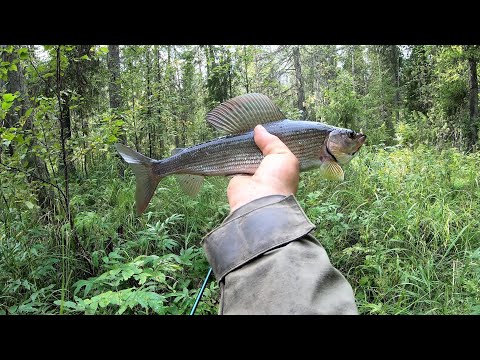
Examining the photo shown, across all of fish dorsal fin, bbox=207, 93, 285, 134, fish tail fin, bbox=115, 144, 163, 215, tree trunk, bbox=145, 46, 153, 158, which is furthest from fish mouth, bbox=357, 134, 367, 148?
tree trunk, bbox=145, 46, 153, 158

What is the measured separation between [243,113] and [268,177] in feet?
1.28

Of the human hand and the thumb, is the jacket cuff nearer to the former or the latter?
the human hand

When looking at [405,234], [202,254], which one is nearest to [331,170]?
[202,254]

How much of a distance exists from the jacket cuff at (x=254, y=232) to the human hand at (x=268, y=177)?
0.09 metres

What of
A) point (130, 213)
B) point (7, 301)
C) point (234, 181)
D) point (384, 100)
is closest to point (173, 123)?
point (130, 213)

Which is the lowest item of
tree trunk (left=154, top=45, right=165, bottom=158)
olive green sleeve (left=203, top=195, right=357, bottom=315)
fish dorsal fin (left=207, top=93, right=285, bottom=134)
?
olive green sleeve (left=203, top=195, right=357, bottom=315)

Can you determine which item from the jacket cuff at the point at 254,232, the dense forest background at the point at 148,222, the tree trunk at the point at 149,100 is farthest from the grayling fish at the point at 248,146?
the tree trunk at the point at 149,100

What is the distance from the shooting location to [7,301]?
298 centimetres

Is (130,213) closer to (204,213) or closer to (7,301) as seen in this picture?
(204,213)

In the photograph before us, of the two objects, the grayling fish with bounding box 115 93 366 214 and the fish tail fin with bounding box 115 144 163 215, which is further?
the fish tail fin with bounding box 115 144 163 215

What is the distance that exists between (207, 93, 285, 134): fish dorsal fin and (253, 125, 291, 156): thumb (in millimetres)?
53

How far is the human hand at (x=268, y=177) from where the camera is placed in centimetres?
113

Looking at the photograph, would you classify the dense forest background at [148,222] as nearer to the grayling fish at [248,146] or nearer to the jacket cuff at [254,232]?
the grayling fish at [248,146]

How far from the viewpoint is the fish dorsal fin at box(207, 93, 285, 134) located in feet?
4.75
